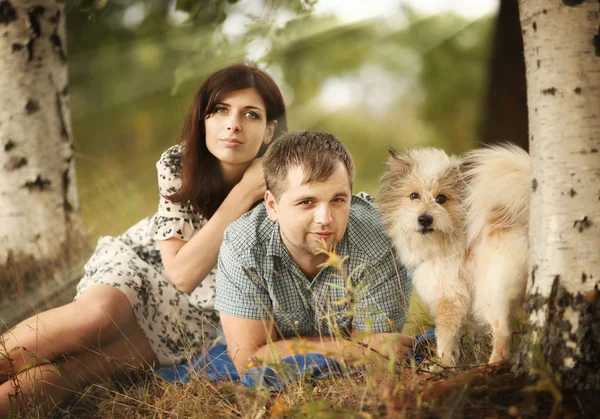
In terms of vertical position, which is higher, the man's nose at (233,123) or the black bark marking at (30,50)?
the black bark marking at (30,50)

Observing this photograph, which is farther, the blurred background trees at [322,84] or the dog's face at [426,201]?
the blurred background trees at [322,84]

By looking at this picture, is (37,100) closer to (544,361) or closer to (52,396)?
(52,396)

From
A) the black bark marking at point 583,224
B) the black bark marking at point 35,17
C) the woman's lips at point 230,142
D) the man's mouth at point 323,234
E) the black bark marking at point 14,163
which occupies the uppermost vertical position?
the black bark marking at point 35,17

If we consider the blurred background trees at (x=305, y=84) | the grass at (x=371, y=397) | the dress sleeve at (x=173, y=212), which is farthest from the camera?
the blurred background trees at (x=305, y=84)

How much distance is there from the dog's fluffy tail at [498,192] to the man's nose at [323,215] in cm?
53

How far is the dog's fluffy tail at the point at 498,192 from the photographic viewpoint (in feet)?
7.41

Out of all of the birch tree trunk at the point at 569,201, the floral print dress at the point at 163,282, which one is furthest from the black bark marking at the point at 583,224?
the floral print dress at the point at 163,282

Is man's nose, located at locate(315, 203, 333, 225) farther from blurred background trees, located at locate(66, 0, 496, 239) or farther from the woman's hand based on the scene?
blurred background trees, located at locate(66, 0, 496, 239)

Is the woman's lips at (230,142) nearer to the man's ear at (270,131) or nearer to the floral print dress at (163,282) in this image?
the man's ear at (270,131)

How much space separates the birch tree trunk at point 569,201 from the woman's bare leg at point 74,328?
192 centimetres

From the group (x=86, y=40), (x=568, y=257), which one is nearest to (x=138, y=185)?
(x=86, y=40)

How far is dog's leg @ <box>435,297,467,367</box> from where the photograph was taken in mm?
2365

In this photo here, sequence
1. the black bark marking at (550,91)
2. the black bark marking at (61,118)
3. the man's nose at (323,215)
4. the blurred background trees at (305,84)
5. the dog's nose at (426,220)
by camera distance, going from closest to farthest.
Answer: the black bark marking at (550,91) → the dog's nose at (426,220) → the man's nose at (323,215) → the black bark marking at (61,118) → the blurred background trees at (305,84)

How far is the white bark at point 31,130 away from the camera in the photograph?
14.1 ft
